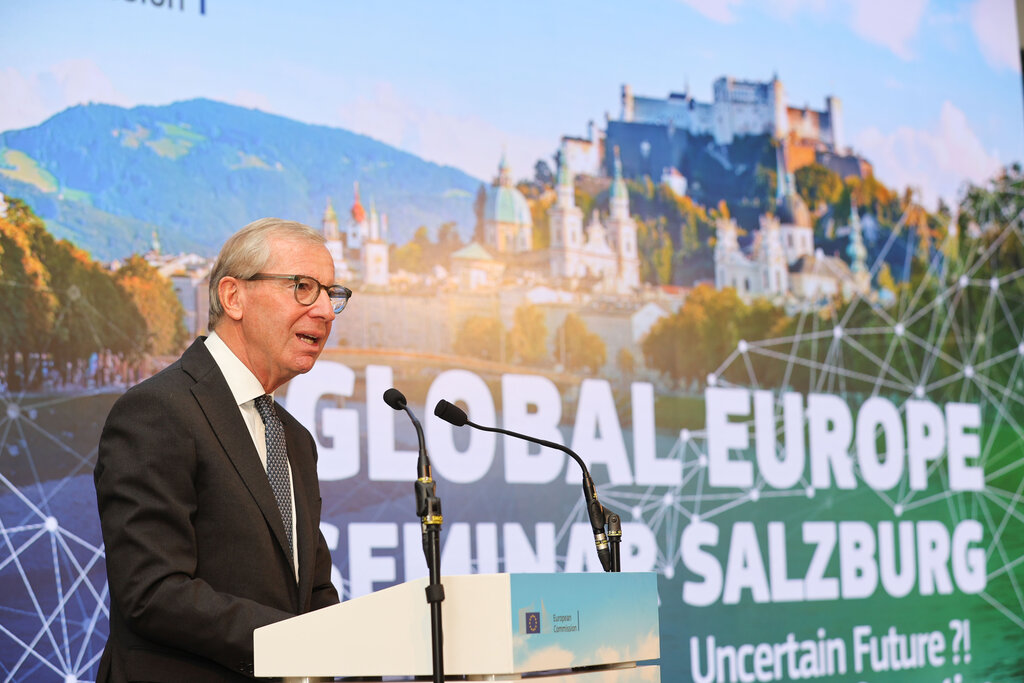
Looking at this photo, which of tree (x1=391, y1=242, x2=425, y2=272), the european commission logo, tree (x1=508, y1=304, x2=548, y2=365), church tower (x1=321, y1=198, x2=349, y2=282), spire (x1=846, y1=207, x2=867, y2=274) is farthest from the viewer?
spire (x1=846, y1=207, x2=867, y2=274)

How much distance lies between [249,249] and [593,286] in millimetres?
2535

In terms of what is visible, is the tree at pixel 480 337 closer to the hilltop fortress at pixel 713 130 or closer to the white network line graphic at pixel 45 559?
the hilltop fortress at pixel 713 130

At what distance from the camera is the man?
71.5 inches

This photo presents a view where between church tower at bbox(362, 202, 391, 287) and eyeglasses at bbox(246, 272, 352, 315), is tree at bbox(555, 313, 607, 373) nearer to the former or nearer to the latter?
church tower at bbox(362, 202, 391, 287)

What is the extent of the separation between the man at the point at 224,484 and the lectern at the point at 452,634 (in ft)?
0.44

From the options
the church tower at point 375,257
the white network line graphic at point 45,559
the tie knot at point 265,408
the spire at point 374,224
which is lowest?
the white network line graphic at point 45,559

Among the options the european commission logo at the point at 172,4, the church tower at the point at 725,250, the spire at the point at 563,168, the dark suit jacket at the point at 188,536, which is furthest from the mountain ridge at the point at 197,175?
the dark suit jacket at the point at 188,536

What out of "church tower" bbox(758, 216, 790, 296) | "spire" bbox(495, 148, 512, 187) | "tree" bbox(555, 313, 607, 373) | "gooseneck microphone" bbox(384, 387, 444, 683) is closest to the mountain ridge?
"spire" bbox(495, 148, 512, 187)

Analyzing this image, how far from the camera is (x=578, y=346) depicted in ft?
14.5

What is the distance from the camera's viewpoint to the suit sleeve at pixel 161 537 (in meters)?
1.79

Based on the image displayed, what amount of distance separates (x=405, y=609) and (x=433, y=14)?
120 inches

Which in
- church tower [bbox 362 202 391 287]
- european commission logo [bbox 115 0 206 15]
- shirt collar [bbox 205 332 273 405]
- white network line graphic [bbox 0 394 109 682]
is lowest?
white network line graphic [bbox 0 394 109 682]

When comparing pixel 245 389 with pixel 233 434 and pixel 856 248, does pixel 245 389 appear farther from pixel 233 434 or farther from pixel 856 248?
Answer: pixel 856 248

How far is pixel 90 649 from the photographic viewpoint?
334 cm
